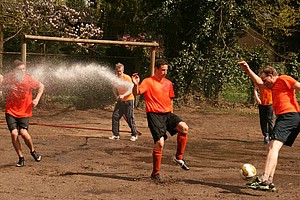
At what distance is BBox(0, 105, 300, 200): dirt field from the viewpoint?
8195 millimetres

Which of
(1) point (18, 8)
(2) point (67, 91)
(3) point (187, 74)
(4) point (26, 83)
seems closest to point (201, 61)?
(3) point (187, 74)

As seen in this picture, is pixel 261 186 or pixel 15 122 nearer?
pixel 261 186

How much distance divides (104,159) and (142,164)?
0.90 meters

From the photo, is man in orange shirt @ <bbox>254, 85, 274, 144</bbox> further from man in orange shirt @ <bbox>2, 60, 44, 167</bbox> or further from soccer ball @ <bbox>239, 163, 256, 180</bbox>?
man in orange shirt @ <bbox>2, 60, 44, 167</bbox>

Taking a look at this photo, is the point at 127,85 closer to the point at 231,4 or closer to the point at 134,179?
the point at 134,179

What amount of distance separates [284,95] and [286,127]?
47cm

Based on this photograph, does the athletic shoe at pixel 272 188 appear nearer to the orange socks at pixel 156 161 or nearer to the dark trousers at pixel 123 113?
the orange socks at pixel 156 161

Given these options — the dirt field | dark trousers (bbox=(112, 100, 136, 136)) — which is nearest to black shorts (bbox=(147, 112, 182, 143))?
the dirt field

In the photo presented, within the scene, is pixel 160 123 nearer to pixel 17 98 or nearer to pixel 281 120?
pixel 281 120

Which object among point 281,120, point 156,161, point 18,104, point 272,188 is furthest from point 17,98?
point 272,188

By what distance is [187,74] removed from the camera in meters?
23.4

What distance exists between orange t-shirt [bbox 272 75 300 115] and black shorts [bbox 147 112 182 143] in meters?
1.69

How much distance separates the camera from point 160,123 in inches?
369

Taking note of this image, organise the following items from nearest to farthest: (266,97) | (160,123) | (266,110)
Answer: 1. (160,123)
2. (266,97)
3. (266,110)
